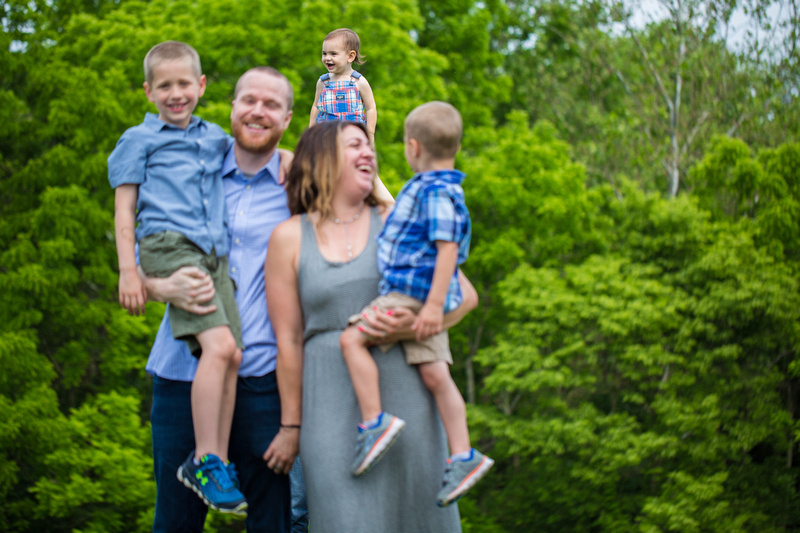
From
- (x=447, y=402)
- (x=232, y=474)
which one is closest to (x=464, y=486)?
(x=447, y=402)

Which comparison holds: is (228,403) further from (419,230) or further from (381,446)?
(419,230)

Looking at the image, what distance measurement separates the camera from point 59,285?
38.2 ft

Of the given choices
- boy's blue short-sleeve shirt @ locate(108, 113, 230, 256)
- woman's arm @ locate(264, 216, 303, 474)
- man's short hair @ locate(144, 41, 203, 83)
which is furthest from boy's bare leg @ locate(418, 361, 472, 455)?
man's short hair @ locate(144, 41, 203, 83)

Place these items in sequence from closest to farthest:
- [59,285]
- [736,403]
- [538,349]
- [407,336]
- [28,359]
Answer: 1. [407,336]
2. [28,359]
3. [59,285]
4. [736,403]
5. [538,349]

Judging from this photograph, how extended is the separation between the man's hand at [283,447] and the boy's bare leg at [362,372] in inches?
11.1

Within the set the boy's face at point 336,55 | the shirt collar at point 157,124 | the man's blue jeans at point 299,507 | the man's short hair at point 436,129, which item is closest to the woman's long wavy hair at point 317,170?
the man's short hair at point 436,129

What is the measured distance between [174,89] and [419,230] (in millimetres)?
974

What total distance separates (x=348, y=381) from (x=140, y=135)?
1.06 m

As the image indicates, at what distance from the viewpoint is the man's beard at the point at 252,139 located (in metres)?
2.69

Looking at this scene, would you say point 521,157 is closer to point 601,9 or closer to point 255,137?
point 601,9

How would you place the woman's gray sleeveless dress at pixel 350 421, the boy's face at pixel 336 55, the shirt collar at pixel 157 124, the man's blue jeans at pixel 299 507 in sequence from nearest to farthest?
the woman's gray sleeveless dress at pixel 350 421, the shirt collar at pixel 157 124, the boy's face at pixel 336 55, the man's blue jeans at pixel 299 507

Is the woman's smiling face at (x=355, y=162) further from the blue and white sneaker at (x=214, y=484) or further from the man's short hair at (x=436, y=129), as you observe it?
the blue and white sneaker at (x=214, y=484)

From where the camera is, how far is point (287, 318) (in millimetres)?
2590

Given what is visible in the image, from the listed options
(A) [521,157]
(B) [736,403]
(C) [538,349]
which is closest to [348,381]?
(B) [736,403]
